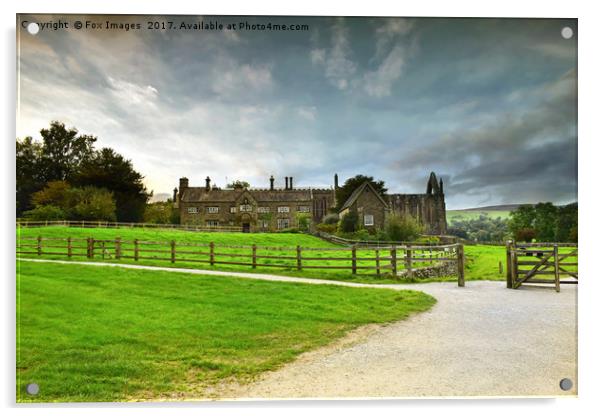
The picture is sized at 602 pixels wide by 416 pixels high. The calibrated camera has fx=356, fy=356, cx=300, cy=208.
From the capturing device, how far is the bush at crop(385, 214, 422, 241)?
7.29 m

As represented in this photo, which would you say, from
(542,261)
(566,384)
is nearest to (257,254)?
(542,261)

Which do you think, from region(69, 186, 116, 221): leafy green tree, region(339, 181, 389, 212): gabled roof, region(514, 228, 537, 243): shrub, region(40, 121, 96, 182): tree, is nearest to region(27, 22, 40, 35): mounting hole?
region(40, 121, 96, 182): tree

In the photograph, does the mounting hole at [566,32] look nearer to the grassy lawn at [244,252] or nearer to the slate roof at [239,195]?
the slate roof at [239,195]

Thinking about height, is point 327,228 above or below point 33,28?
below

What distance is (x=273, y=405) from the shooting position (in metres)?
3.42

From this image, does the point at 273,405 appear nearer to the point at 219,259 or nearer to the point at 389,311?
the point at 389,311

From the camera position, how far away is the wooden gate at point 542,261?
4.82 metres

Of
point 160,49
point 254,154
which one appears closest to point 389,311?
point 254,154

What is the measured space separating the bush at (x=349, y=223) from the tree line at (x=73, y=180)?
4685 mm

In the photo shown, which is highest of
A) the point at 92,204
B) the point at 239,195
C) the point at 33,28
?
the point at 33,28

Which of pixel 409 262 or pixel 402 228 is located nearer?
pixel 402 228

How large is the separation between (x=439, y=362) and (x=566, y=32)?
4.10 metres

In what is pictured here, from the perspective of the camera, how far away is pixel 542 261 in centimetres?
597

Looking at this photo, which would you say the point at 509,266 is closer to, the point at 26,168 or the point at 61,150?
the point at 61,150
